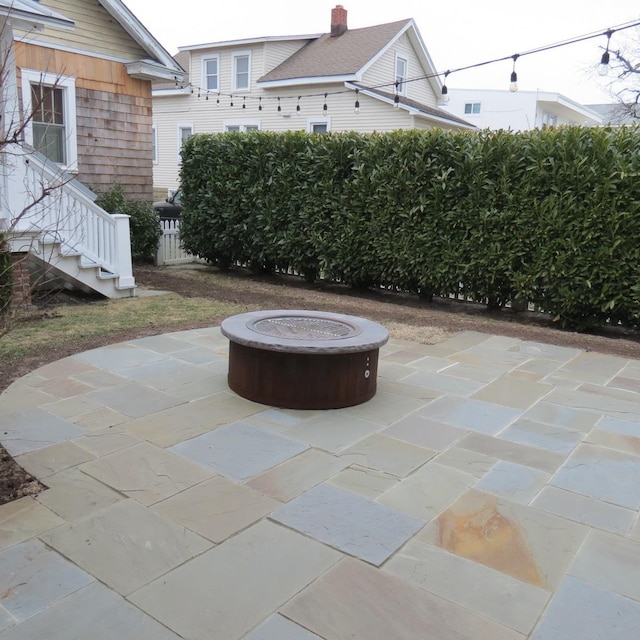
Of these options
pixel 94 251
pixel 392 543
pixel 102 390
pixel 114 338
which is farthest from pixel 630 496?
pixel 94 251

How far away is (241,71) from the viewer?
20844mm

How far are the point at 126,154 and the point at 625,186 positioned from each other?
351 inches

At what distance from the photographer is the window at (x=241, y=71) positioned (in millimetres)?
20609

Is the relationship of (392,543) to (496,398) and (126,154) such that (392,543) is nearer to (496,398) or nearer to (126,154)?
(496,398)

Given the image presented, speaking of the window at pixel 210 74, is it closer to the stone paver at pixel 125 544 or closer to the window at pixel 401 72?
the window at pixel 401 72

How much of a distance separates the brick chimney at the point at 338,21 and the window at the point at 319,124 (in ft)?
13.1

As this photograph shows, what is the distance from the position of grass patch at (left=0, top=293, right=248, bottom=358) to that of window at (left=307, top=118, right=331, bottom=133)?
38.5 ft

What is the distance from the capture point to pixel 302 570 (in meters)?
2.45

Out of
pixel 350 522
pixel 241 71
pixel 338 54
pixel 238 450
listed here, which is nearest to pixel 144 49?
pixel 338 54

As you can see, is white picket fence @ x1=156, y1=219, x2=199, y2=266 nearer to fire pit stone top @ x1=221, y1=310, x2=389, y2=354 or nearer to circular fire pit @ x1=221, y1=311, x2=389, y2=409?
fire pit stone top @ x1=221, y1=310, x2=389, y2=354

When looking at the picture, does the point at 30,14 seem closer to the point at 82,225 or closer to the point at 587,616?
the point at 82,225

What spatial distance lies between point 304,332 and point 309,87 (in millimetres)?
16108

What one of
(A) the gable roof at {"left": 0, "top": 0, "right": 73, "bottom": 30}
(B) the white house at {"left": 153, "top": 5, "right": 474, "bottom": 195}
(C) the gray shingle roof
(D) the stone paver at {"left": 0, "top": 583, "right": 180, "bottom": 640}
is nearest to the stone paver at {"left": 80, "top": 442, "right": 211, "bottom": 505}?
(D) the stone paver at {"left": 0, "top": 583, "right": 180, "bottom": 640}

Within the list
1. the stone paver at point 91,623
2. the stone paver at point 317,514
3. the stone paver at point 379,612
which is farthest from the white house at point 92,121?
the stone paver at point 379,612
